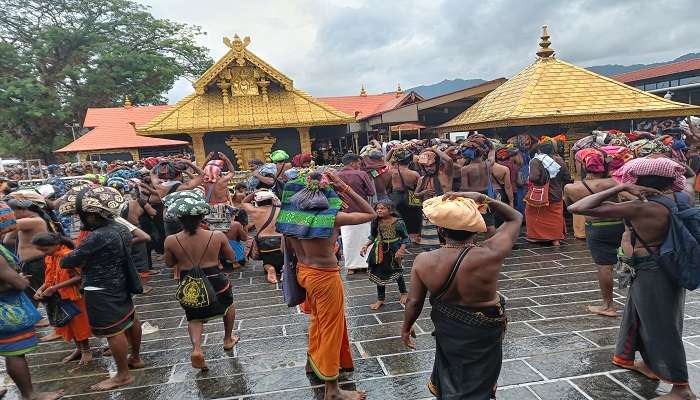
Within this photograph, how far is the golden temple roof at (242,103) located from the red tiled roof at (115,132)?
14.9ft

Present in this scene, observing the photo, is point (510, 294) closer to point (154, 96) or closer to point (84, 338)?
point (84, 338)

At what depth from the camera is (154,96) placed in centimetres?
2948

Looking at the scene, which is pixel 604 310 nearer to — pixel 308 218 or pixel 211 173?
pixel 308 218

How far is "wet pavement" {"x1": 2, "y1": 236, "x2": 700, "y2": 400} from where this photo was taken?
3393mm

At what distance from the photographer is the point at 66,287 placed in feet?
13.4

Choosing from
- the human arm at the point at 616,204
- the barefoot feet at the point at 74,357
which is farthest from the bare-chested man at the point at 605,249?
the barefoot feet at the point at 74,357

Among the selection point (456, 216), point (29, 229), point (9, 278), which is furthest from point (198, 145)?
point (456, 216)

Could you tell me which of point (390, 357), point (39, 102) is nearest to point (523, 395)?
point (390, 357)

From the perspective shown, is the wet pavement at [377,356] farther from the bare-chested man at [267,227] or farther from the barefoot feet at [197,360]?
the bare-chested man at [267,227]

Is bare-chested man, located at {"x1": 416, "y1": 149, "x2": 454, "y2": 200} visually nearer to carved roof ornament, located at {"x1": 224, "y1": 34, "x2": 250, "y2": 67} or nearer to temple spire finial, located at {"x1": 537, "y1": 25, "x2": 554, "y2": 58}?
temple spire finial, located at {"x1": 537, "y1": 25, "x2": 554, "y2": 58}

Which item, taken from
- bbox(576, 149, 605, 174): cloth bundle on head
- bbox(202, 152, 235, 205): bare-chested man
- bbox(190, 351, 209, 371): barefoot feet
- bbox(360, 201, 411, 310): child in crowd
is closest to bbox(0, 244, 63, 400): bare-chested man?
bbox(190, 351, 209, 371): barefoot feet

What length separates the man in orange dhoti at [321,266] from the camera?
327 cm

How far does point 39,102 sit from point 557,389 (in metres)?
30.4

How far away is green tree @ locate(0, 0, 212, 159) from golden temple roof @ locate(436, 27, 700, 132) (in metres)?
24.2
